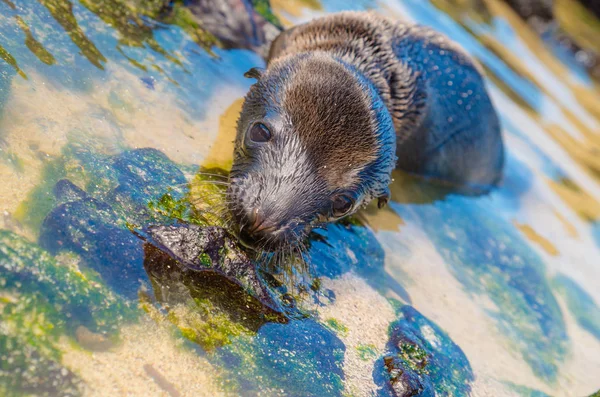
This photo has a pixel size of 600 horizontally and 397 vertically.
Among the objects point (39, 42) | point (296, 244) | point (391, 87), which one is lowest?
point (39, 42)

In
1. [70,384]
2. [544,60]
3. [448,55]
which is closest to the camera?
[70,384]

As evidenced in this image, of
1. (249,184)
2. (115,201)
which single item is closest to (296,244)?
(249,184)

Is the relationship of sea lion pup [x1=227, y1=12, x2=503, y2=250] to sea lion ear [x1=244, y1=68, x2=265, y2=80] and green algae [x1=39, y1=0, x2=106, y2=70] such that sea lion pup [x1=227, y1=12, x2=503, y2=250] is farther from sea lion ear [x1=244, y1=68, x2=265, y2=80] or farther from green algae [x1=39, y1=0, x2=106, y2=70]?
green algae [x1=39, y1=0, x2=106, y2=70]

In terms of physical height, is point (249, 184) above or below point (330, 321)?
above

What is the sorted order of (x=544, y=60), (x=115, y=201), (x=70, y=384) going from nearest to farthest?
(x=70, y=384) < (x=115, y=201) < (x=544, y=60)

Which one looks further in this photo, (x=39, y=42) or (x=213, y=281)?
(x=39, y=42)

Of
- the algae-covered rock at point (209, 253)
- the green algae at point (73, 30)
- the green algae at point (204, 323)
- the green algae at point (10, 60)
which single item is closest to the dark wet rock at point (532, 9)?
the green algae at point (73, 30)

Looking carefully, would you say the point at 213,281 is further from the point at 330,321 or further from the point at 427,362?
the point at 427,362
